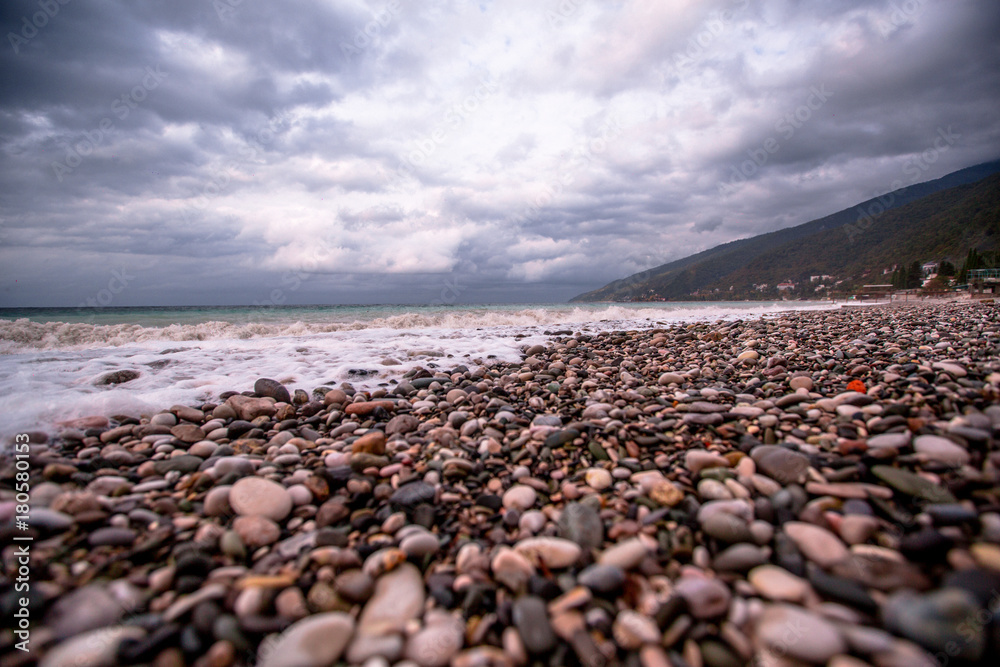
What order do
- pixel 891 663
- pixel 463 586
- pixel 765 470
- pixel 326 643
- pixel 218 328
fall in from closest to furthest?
1. pixel 891 663
2. pixel 326 643
3. pixel 463 586
4. pixel 765 470
5. pixel 218 328

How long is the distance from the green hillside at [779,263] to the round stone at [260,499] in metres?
76.5

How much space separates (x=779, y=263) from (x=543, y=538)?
107 metres

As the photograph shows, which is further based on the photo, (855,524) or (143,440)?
(143,440)

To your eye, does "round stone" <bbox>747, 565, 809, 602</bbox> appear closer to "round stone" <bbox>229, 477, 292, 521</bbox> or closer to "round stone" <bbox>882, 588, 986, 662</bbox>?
"round stone" <bbox>882, 588, 986, 662</bbox>

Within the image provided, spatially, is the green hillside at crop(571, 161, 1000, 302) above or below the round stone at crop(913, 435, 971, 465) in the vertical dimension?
above

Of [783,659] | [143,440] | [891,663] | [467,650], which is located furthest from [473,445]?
[143,440]

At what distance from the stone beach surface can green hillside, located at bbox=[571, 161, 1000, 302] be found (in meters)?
74.0

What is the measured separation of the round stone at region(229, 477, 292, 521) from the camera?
202 centimetres

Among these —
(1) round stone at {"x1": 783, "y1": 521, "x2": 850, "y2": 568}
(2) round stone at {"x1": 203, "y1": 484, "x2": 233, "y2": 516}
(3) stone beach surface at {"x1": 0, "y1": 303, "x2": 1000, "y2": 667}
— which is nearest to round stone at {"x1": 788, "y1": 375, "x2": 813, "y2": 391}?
(3) stone beach surface at {"x1": 0, "y1": 303, "x2": 1000, "y2": 667}

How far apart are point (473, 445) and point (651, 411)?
155 centimetres

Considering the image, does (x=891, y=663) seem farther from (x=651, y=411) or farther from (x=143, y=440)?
(x=143, y=440)

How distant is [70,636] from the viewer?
1326 mm

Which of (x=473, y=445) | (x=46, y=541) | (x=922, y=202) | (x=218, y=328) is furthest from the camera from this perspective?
(x=922, y=202)

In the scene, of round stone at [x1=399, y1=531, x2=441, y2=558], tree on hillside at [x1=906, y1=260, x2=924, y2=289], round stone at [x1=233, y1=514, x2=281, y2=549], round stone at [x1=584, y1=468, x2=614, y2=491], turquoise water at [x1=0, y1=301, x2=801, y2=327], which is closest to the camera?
round stone at [x1=399, y1=531, x2=441, y2=558]
